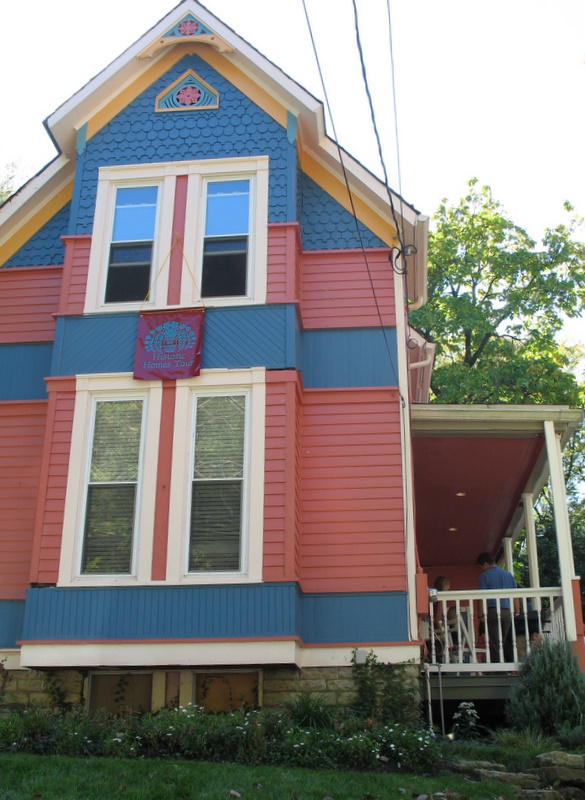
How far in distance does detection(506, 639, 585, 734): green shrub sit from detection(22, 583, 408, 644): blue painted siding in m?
2.54

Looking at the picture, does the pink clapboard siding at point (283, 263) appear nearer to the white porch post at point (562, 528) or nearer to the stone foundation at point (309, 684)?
the white porch post at point (562, 528)

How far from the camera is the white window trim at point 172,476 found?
10.2 m

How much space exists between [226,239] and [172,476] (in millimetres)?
3330

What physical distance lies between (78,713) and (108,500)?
2507 millimetres

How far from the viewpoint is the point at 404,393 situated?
11.6 metres

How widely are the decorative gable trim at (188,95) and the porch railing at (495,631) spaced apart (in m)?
7.33

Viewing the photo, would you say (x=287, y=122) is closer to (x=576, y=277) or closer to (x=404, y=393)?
(x=404, y=393)

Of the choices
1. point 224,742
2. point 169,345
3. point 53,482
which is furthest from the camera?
point 169,345

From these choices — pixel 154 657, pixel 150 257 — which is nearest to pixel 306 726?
pixel 154 657

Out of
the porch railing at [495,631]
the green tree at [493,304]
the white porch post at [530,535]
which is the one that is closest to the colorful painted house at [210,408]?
the porch railing at [495,631]

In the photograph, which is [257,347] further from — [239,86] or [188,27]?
[188,27]

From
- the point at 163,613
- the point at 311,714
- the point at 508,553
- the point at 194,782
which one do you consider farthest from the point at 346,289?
the point at 508,553

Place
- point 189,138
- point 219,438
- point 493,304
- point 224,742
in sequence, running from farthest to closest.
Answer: point 493,304 → point 189,138 → point 219,438 → point 224,742

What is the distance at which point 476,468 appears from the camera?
13.5 metres
